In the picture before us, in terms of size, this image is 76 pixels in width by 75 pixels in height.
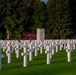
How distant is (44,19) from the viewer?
5659 cm

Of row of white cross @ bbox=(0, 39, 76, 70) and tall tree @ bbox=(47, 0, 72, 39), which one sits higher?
tall tree @ bbox=(47, 0, 72, 39)

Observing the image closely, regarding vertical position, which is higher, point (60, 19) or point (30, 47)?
point (60, 19)

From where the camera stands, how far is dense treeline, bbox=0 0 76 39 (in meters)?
52.9

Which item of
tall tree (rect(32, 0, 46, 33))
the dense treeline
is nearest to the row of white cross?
the dense treeline

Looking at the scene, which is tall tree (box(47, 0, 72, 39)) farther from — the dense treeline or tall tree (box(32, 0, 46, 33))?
tall tree (box(32, 0, 46, 33))

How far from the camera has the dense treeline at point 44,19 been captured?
5294cm

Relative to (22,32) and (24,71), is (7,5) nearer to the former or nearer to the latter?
(22,32)

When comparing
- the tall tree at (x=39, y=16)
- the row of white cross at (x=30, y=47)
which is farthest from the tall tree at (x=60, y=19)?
the row of white cross at (x=30, y=47)

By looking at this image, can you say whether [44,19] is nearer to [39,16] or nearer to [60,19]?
[39,16]

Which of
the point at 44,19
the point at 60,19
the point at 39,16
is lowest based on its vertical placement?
the point at 60,19

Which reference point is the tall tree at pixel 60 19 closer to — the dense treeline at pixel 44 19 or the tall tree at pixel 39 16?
the dense treeline at pixel 44 19

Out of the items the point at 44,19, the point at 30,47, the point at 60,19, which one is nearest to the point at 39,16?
the point at 44,19

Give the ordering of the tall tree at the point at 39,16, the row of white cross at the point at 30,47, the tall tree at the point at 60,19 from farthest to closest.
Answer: the tall tree at the point at 39,16, the tall tree at the point at 60,19, the row of white cross at the point at 30,47

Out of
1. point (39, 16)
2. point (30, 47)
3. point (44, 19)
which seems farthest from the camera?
point (39, 16)
